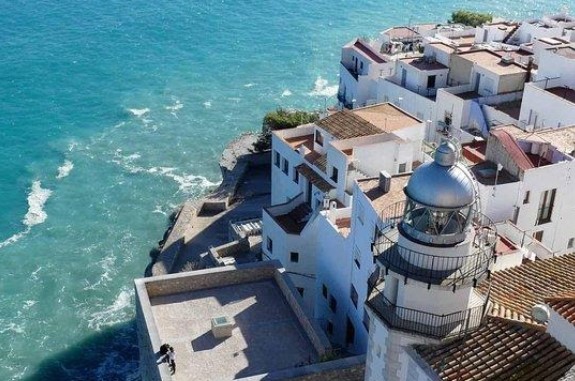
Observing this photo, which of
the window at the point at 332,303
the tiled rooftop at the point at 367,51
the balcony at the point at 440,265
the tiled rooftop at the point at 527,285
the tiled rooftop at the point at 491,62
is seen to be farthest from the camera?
the tiled rooftop at the point at 367,51

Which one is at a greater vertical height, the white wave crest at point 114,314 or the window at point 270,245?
the window at point 270,245

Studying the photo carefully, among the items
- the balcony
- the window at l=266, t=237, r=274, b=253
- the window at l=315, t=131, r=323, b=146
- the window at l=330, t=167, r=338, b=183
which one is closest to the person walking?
the balcony

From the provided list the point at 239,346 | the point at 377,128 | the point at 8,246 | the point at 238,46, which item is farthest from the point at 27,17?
the point at 239,346

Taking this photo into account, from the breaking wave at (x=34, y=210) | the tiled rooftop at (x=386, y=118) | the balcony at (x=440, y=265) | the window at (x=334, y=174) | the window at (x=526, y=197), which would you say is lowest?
the breaking wave at (x=34, y=210)

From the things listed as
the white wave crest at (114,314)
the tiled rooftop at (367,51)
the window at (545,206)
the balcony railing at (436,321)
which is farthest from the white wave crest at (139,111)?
the balcony railing at (436,321)

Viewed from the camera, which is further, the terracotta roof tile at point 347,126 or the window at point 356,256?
the terracotta roof tile at point 347,126

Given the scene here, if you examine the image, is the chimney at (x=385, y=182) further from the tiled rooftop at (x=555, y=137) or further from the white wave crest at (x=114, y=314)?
the white wave crest at (x=114, y=314)

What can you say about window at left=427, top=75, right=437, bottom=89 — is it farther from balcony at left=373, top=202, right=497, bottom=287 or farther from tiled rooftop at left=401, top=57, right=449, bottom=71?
balcony at left=373, top=202, right=497, bottom=287

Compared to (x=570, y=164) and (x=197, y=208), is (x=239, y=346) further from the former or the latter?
(x=197, y=208)
